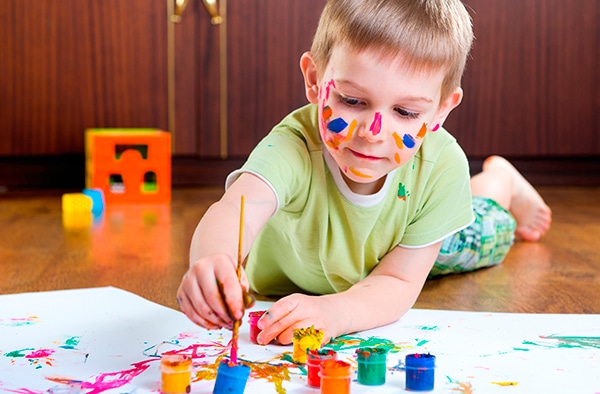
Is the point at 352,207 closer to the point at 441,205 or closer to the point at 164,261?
the point at 441,205

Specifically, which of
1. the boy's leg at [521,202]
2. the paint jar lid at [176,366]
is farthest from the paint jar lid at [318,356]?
the boy's leg at [521,202]

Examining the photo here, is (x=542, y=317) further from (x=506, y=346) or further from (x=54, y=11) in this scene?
(x=54, y=11)

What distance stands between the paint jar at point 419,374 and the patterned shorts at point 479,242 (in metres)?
0.55

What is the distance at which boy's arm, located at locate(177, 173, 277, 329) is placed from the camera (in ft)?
2.21

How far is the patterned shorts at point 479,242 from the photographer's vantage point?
129cm

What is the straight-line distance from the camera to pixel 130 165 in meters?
2.25

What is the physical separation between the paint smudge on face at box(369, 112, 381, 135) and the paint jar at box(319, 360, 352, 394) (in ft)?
0.84

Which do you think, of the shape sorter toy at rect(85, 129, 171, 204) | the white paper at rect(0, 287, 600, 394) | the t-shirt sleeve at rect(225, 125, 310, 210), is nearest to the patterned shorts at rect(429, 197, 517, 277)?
the white paper at rect(0, 287, 600, 394)

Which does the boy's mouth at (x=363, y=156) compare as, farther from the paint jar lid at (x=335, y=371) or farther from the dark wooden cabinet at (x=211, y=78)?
the dark wooden cabinet at (x=211, y=78)

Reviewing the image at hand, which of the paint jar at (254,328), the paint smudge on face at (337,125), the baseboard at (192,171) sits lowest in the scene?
the baseboard at (192,171)

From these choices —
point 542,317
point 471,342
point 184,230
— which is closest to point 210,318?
point 471,342

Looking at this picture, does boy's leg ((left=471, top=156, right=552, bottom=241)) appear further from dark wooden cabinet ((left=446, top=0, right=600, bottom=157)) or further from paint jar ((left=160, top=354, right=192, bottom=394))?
paint jar ((left=160, top=354, right=192, bottom=394))

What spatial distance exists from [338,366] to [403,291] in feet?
0.98

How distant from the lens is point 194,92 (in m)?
2.43
